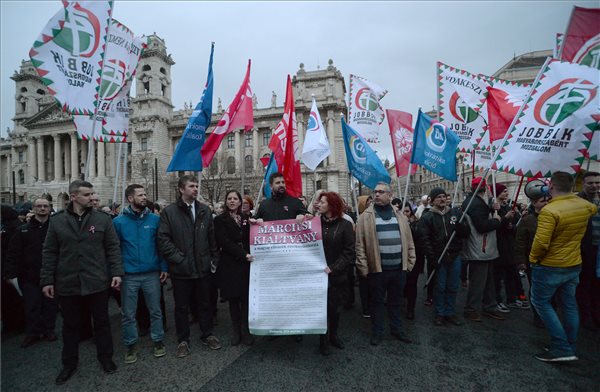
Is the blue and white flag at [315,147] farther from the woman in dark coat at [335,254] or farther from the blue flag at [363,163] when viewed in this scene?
the woman in dark coat at [335,254]

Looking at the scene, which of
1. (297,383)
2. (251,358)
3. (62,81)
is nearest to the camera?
(297,383)

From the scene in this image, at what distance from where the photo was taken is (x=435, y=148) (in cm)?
574

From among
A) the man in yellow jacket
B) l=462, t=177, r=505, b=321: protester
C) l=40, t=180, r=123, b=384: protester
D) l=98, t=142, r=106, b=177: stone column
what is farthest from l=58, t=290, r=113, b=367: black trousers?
l=98, t=142, r=106, b=177: stone column

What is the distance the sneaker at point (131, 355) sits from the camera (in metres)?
3.83

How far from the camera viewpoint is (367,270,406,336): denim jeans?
4219mm

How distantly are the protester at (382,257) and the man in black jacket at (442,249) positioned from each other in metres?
0.79

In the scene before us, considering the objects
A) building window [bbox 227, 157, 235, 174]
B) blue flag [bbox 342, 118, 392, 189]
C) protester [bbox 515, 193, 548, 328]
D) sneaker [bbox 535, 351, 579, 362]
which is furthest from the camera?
building window [bbox 227, 157, 235, 174]

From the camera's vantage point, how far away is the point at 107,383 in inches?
133

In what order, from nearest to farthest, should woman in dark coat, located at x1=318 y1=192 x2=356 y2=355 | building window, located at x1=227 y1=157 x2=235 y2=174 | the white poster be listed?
the white poster
woman in dark coat, located at x1=318 y1=192 x2=356 y2=355
building window, located at x1=227 y1=157 x2=235 y2=174

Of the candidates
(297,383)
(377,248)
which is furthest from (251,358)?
(377,248)

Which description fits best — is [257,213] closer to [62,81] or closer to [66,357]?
[66,357]

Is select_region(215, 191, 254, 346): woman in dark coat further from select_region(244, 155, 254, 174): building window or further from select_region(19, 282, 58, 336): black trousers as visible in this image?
select_region(244, 155, 254, 174): building window

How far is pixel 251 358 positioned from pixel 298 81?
5042 centimetres

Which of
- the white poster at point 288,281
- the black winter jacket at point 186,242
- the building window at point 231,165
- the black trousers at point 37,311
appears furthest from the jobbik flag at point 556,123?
the building window at point 231,165
